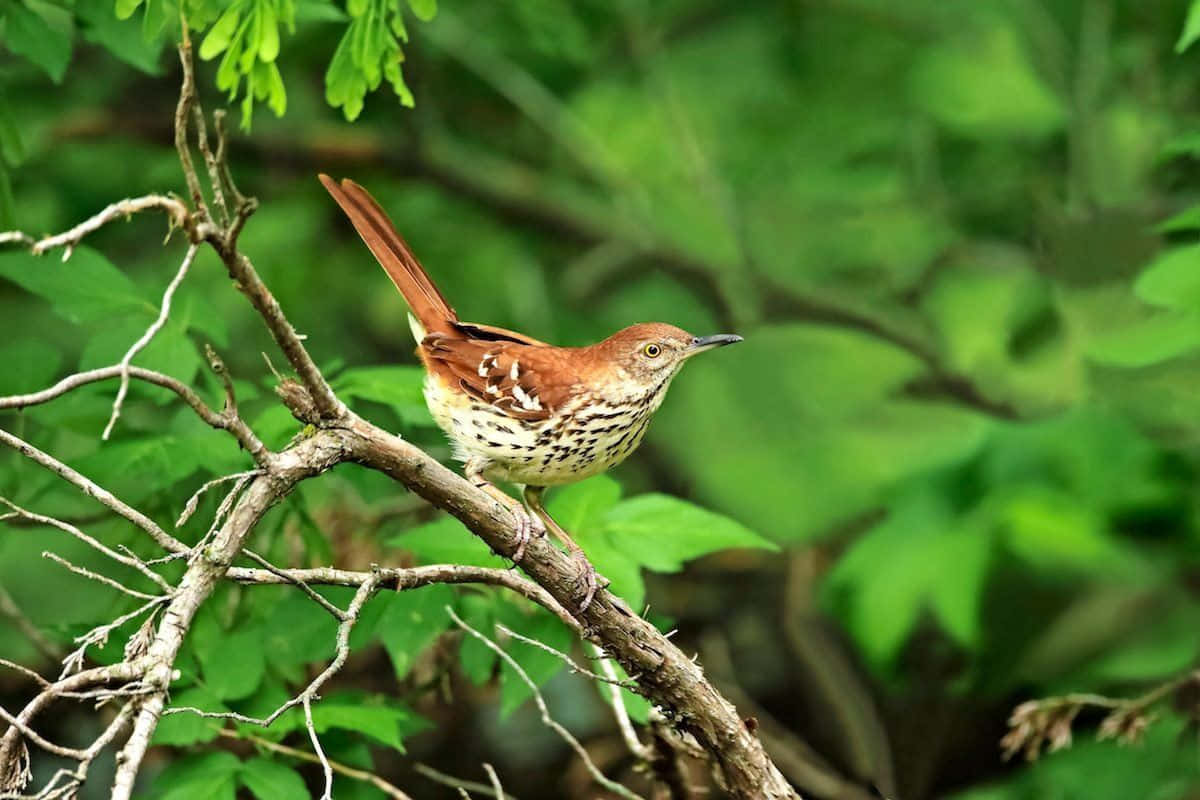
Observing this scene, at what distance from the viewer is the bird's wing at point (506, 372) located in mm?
3283

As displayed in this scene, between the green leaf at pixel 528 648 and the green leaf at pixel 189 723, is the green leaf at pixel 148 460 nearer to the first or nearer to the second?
the green leaf at pixel 189 723

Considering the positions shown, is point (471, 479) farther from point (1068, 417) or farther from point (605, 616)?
point (1068, 417)

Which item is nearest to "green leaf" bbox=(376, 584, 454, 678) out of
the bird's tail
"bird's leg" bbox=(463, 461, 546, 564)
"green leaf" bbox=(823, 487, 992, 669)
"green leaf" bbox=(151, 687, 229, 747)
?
"green leaf" bbox=(151, 687, 229, 747)

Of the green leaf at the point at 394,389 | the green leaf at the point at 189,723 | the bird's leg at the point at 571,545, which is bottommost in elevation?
the green leaf at the point at 189,723

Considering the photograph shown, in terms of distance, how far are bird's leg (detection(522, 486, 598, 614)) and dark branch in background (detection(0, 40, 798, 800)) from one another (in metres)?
0.03

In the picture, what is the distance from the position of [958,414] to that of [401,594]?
3.39m

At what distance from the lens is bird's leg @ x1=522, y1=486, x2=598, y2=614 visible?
3016 millimetres

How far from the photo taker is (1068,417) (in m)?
5.34

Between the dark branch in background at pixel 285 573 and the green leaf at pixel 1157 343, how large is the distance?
162cm

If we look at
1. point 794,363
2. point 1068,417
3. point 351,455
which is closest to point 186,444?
point 351,455

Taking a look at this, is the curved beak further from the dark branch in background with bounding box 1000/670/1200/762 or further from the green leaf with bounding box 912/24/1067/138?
the green leaf with bounding box 912/24/1067/138

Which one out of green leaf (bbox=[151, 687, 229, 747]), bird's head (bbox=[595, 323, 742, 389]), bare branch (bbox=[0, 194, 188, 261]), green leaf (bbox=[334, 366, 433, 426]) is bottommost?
green leaf (bbox=[151, 687, 229, 747])

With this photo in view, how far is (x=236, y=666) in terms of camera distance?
361cm

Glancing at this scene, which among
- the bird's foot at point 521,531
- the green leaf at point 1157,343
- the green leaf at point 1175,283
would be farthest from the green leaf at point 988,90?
the bird's foot at point 521,531
